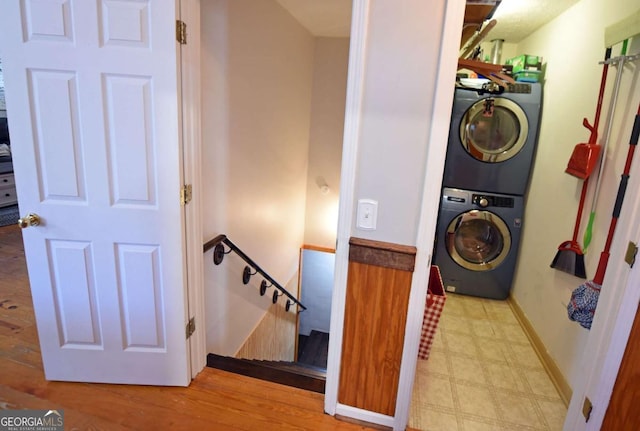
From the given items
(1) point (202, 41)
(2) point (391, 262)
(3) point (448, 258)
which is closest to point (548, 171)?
(3) point (448, 258)

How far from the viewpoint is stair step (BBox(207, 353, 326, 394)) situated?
75.2 inches

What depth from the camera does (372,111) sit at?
4.48ft

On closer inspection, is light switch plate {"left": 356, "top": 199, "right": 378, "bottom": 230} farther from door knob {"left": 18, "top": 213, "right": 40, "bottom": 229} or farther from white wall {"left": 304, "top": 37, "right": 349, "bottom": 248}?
white wall {"left": 304, "top": 37, "right": 349, "bottom": 248}

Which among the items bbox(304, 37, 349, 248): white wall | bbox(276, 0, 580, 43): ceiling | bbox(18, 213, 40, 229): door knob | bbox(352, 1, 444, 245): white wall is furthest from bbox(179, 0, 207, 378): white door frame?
bbox(304, 37, 349, 248): white wall

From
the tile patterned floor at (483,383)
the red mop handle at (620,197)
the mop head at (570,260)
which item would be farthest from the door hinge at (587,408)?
the mop head at (570,260)

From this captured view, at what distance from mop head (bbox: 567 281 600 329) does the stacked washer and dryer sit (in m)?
1.15

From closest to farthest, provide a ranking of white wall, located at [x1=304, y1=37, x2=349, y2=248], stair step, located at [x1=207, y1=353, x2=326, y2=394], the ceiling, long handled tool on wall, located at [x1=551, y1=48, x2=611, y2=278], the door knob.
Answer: the door knob < long handled tool on wall, located at [x1=551, y1=48, x2=611, y2=278] < stair step, located at [x1=207, y1=353, x2=326, y2=394] < the ceiling < white wall, located at [x1=304, y1=37, x2=349, y2=248]

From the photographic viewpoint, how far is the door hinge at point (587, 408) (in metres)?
1.41

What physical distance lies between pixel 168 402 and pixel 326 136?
3200mm

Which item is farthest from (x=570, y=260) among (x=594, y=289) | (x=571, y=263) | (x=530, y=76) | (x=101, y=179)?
(x=101, y=179)

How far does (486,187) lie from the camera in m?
2.74

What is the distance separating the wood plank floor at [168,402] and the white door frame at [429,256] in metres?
0.52

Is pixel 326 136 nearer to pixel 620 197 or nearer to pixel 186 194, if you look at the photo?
pixel 186 194

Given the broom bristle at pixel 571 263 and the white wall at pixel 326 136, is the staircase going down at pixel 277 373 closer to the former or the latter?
the broom bristle at pixel 571 263
